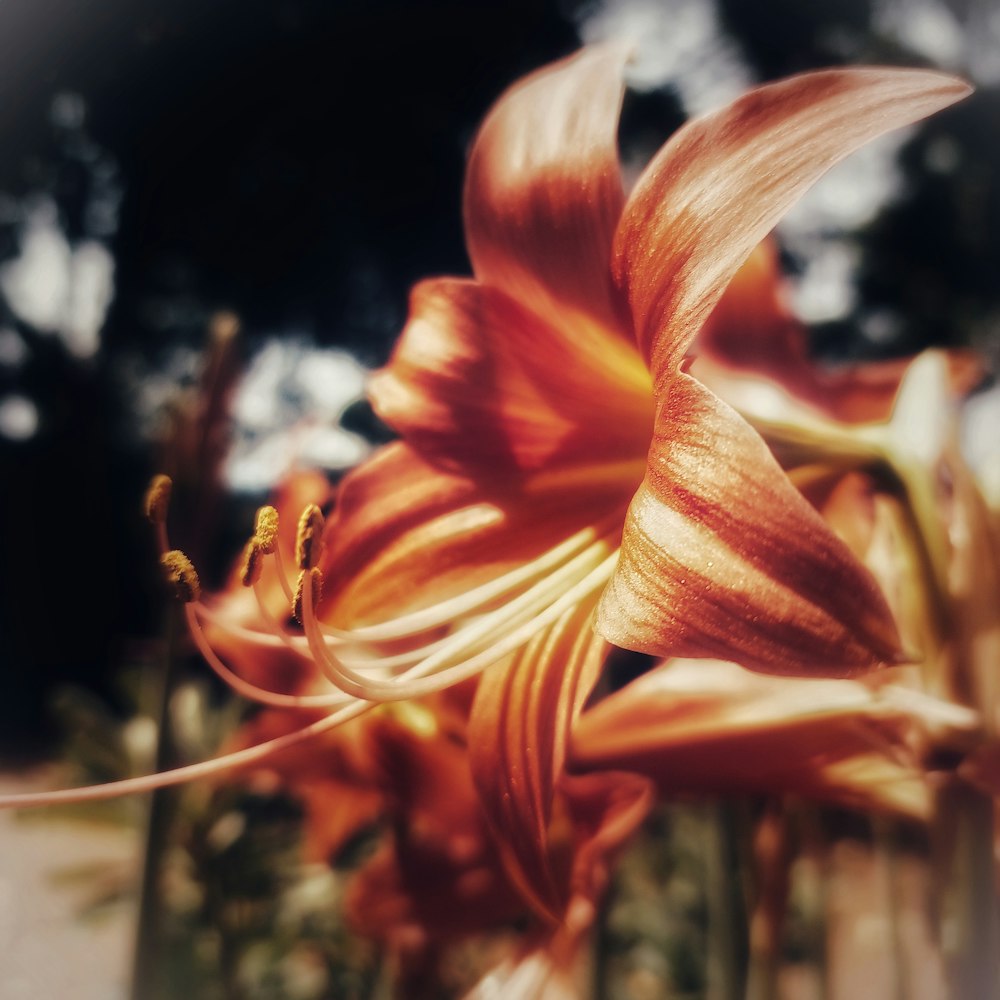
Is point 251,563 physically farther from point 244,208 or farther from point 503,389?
point 244,208

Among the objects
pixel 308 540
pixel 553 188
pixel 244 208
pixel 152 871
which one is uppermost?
pixel 244 208

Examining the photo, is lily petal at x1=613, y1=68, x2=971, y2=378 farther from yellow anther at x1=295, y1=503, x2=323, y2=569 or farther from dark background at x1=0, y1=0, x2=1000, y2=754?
dark background at x1=0, y1=0, x2=1000, y2=754

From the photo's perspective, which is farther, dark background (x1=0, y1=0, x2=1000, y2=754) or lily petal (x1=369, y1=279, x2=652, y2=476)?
dark background (x1=0, y1=0, x2=1000, y2=754)

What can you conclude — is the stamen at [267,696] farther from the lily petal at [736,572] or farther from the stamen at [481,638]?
the lily petal at [736,572]

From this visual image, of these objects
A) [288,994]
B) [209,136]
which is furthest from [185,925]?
[209,136]

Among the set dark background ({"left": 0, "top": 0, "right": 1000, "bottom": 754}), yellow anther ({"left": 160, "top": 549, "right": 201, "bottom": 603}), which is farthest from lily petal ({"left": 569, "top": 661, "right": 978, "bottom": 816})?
dark background ({"left": 0, "top": 0, "right": 1000, "bottom": 754})

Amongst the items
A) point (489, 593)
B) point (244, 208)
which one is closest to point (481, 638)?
point (489, 593)
